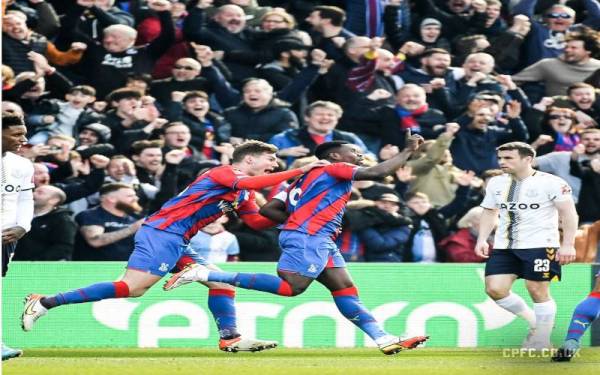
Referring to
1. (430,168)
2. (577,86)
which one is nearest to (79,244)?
(430,168)

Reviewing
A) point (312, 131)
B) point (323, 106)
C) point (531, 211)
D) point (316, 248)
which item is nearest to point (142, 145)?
point (312, 131)

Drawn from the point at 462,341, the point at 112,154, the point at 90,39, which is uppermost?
the point at 90,39

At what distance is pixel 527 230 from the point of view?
1000cm

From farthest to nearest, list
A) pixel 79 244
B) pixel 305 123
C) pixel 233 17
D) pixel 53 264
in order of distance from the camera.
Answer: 1. pixel 233 17
2. pixel 305 123
3. pixel 79 244
4. pixel 53 264

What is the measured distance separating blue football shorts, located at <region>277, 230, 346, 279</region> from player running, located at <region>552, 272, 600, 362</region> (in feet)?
6.79

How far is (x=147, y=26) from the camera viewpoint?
1375 cm

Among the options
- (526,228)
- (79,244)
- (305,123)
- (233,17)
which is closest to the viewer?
(526,228)

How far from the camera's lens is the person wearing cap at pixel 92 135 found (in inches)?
493

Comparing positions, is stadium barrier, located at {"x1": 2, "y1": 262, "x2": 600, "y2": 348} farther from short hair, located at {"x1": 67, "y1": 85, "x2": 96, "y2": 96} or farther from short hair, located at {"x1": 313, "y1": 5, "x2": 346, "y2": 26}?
short hair, located at {"x1": 313, "y1": 5, "x2": 346, "y2": 26}

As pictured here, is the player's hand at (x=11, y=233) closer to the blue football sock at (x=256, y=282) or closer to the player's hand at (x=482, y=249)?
the blue football sock at (x=256, y=282)

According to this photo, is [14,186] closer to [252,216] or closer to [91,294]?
[91,294]

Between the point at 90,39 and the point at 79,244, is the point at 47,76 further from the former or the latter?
the point at 79,244

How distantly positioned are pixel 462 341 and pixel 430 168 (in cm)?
245

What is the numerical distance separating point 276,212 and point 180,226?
0.75m
